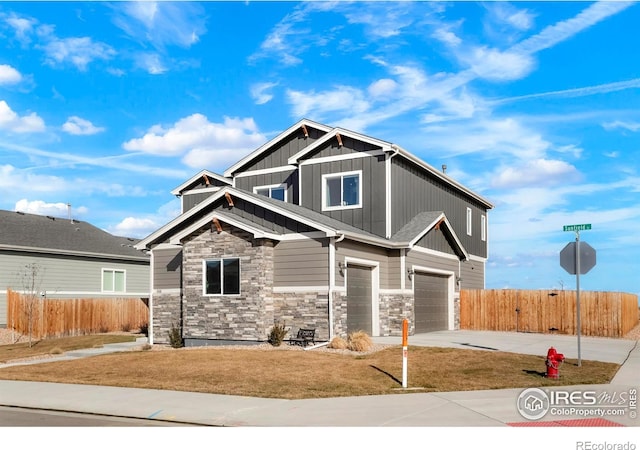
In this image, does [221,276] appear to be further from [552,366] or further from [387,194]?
[552,366]

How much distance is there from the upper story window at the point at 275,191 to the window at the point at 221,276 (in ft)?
22.3

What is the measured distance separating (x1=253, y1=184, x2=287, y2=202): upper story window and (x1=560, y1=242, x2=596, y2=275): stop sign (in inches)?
576

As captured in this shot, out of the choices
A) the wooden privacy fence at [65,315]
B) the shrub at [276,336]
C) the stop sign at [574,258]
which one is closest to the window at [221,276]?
the shrub at [276,336]

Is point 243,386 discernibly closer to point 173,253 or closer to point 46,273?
point 173,253

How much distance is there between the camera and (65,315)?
98.1ft

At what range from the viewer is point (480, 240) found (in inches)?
1431

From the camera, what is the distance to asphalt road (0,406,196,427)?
33.4 feet

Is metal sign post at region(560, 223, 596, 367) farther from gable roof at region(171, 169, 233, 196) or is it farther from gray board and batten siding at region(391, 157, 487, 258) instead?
gable roof at region(171, 169, 233, 196)

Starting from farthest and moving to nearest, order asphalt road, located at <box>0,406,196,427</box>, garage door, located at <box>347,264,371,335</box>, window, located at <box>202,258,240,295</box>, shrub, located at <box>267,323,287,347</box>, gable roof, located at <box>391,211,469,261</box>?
gable roof, located at <box>391,211,469,261</box> < garage door, located at <box>347,264,371,335</box> < window, located at <box>202,258,240,295</box> < shrub, located at <box>267,323,287,347</box> < asphalt road, located at <box>0,406,196,427</box>

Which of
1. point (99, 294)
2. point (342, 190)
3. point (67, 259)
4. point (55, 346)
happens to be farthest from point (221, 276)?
point (99, 294)

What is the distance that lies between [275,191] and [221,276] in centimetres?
770

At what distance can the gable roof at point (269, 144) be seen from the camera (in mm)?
27644

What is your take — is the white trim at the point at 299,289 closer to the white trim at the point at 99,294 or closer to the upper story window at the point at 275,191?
the upper story window at the point at 275,191

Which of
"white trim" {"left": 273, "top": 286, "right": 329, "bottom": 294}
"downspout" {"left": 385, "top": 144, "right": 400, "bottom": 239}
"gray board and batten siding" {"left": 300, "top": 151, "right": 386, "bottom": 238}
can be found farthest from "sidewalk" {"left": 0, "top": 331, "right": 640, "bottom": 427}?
"gray board and batten siding" {"left": 300, "top": 151, "right": 386, "bottom": 238}
